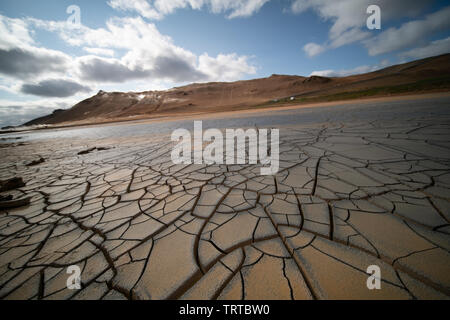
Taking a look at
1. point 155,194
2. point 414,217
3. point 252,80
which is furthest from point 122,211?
point 252,80

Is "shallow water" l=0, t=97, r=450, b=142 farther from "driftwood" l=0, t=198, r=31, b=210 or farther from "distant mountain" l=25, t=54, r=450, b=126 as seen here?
"distant mountain" l=25, t=54, r=450, b=126

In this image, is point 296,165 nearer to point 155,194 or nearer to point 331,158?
point 331,158

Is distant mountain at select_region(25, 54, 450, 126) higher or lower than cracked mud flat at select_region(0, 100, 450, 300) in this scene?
higher

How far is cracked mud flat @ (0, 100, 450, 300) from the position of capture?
0.98m

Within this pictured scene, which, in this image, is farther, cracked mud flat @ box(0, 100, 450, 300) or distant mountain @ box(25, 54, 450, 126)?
distant mountain @ box(25, 54, 450, 126)

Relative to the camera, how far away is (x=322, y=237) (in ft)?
4.05

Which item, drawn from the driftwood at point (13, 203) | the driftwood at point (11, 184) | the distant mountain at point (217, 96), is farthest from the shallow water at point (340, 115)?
the distant mountain at point (217, 96)

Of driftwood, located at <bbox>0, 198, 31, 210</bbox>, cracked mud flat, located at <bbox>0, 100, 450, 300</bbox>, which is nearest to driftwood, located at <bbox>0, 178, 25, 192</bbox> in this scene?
cracked mud flat, located at <bbox>0, 100, 450, 300</bbox>

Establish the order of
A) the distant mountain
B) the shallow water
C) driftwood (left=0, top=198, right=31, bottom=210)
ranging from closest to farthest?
1. driftwood (left=0, top=198, right=31, bottom=210)
2. the shallow water
3. the distant mountain

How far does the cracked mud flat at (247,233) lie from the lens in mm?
981

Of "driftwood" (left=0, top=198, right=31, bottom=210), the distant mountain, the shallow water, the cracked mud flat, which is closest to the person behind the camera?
the cracked mud flat
